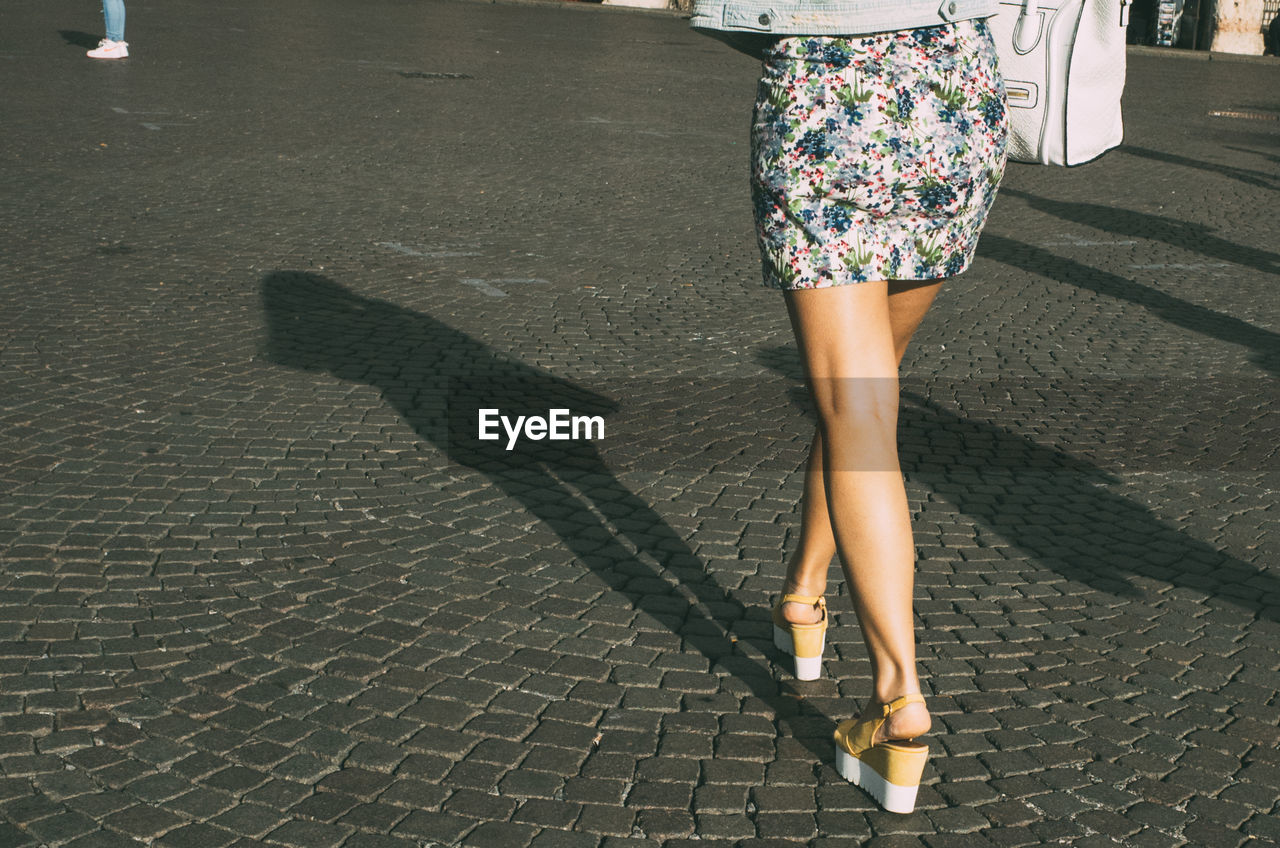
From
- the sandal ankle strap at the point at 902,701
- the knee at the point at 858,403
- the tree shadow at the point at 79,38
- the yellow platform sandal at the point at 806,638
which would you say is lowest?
the yellow platform sandal at the point at 806,638

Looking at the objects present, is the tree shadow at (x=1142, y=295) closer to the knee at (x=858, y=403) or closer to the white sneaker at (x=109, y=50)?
the knee at (x=858, y=403)

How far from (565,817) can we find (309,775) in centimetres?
52

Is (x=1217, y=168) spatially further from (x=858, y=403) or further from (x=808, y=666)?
(x=858, y=403)

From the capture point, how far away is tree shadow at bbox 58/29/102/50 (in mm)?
16234

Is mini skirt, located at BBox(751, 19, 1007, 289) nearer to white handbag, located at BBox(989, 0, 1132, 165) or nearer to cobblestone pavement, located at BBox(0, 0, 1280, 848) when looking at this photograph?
white handbag, located at BBox(989, 0, 1132, 165)

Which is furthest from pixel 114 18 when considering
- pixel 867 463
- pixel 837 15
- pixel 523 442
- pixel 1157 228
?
pixel 867 463

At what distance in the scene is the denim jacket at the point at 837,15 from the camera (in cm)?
255

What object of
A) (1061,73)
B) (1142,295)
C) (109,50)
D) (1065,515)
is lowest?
(1065,515)

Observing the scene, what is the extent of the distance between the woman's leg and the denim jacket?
457 mm

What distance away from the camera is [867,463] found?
8.84 ft

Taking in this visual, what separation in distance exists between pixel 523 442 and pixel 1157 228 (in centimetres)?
634

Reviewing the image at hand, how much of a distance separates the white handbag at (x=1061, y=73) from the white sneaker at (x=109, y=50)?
45.9 feet

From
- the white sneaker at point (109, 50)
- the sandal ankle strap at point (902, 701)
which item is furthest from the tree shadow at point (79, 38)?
the sandal ankle strap at point (902, 701)

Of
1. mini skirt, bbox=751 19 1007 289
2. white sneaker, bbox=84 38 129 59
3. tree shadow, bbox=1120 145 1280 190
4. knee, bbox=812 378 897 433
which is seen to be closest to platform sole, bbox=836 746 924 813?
knee, bbox=812 378 897 433
